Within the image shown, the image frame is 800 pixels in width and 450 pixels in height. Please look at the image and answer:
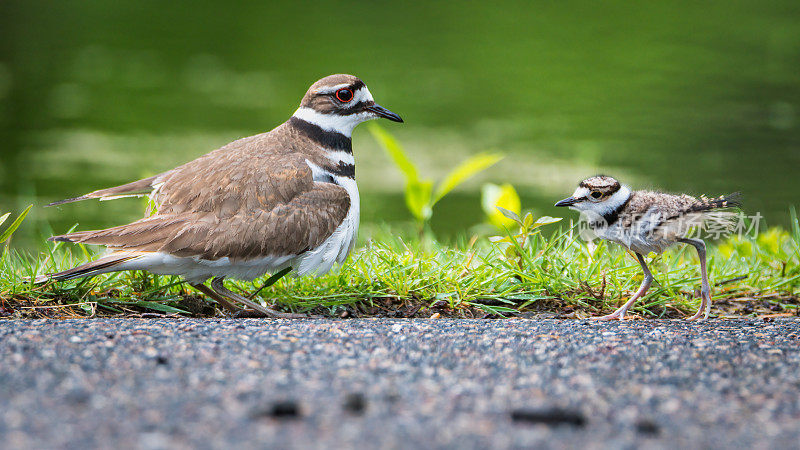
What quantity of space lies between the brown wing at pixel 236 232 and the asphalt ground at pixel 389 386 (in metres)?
0.72

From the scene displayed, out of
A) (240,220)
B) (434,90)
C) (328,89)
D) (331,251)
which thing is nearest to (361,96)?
(328,89)

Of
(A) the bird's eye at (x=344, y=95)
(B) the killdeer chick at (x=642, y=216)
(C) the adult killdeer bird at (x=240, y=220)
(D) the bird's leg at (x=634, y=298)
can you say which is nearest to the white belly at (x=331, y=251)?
(C) the adult killdeer bird at (x=240, y=220)

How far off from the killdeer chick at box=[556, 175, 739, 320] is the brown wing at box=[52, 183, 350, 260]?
1413 mm

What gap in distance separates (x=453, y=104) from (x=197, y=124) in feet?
15.6

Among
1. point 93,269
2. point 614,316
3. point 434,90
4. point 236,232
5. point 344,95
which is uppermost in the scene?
point 434,90

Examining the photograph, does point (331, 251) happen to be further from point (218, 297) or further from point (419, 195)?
point (419, 195)

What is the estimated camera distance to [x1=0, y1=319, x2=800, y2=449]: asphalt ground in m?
2.67

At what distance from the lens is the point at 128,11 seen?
85.4ft

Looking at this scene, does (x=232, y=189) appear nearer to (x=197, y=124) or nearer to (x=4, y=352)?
(x=4, y=352)

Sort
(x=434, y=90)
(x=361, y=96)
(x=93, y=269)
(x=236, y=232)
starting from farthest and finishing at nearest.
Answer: (x=434, y=90), (x=361, y=96), (x=236, y=232), (x=93, y=269)

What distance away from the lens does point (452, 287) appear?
5.20 m

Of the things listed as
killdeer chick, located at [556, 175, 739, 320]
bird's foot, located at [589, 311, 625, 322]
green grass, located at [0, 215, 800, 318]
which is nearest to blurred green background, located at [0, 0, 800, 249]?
green grass, located at [0, 215, 800, 318]

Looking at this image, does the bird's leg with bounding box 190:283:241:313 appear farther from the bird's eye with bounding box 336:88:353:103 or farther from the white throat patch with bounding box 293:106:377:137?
the bird's eye with bounding box 336:88:353:103

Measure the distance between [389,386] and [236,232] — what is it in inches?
82.3
